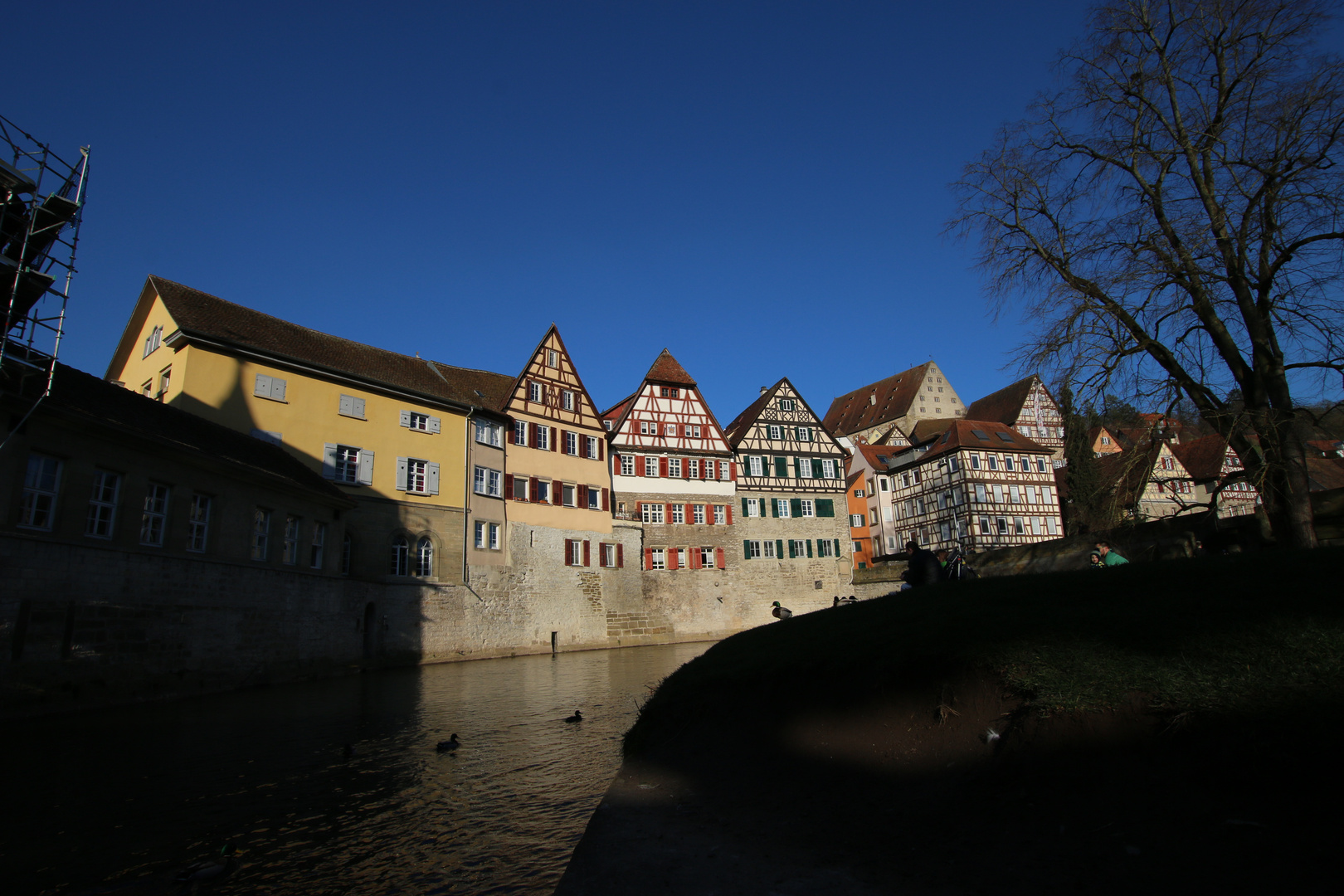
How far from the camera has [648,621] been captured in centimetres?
3903

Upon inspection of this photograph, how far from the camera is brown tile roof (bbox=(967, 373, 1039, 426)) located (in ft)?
205

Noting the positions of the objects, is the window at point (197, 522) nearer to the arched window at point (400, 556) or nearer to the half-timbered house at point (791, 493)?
the arched window at point (400, 556)

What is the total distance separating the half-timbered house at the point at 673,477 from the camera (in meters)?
40.7

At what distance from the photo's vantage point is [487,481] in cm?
3322

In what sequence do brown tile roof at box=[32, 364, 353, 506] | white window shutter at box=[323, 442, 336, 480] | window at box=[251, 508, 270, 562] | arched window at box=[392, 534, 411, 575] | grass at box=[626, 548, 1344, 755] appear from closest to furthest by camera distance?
grass at box=[626, 548, 1344, 755], brown tile roof at box=[32, 364, 353, 506], window at box=[251, 508, 270, 562], white window shutter at box=[323, 442, 336, 480], arched window at box=[392, 534, 411, 575]

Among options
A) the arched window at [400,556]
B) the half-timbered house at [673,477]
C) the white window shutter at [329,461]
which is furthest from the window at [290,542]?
the half-timbered house at [673,477]

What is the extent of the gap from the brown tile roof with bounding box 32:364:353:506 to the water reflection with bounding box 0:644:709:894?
19.7 ft

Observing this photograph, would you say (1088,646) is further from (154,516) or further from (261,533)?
(261,533)

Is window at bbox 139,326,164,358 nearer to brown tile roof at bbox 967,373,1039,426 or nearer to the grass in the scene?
the grass

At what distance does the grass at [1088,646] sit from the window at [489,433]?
2489cm

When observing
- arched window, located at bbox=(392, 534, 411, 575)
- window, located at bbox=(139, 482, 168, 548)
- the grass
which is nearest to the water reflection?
the grass

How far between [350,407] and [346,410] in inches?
8.6

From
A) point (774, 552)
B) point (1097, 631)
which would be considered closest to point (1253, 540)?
point (1097, 631)

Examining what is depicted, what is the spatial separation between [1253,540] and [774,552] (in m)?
29.7
